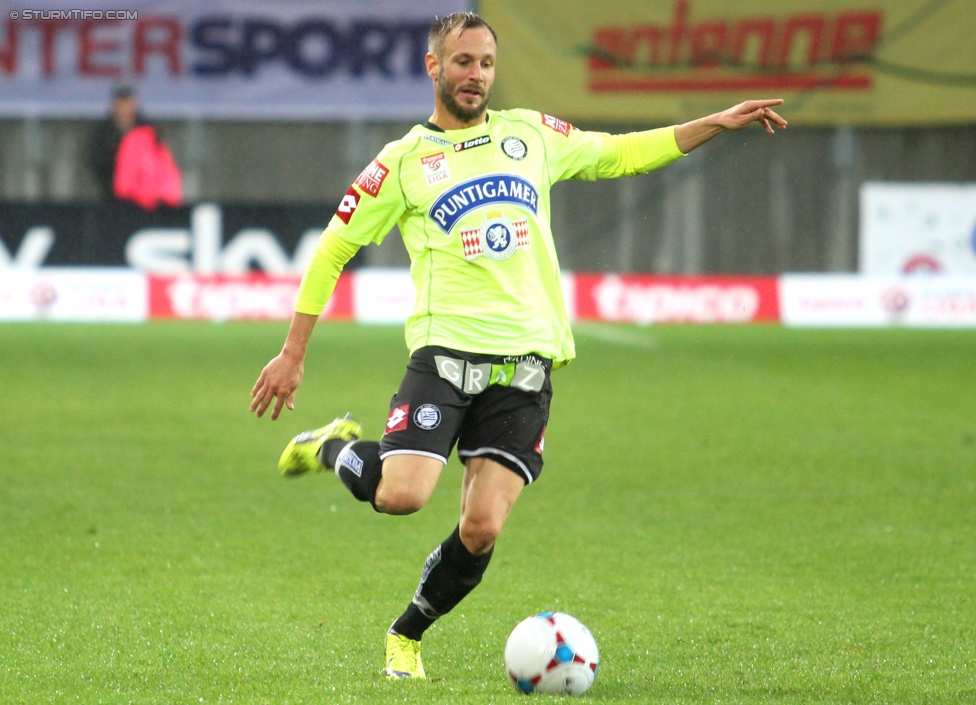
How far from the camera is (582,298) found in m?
18.5

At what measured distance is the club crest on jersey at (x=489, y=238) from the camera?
452 cm

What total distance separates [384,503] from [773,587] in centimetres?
214

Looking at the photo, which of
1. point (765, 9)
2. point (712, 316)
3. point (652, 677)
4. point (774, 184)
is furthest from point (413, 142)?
point (774, 184)

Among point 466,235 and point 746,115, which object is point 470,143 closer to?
point 466,235

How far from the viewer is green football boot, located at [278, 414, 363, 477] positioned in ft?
16.1

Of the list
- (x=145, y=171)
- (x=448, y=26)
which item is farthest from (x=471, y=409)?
(x=145, y=171)

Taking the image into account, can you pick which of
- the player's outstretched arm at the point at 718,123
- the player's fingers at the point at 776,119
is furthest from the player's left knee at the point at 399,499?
the player's fingers at the point at 776,119

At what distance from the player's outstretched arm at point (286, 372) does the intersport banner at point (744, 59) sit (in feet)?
51.0

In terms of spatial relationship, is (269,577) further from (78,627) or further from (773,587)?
(773,587)

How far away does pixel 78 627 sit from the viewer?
500cm

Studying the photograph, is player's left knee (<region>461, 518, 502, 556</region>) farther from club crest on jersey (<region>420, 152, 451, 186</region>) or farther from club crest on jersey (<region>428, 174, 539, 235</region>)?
club crest on jersey (<region>420, 152, 451, 186</region>)

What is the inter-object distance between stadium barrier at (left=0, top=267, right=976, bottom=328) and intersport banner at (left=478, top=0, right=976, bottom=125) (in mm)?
3005

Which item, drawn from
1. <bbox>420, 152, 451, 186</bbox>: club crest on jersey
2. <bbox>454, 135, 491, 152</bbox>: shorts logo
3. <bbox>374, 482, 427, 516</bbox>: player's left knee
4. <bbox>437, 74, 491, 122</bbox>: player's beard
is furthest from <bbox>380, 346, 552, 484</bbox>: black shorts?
<bbox>437, 74, 491, 122</bbox>: player's beard

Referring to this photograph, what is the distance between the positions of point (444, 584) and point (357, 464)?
18.6 inches
